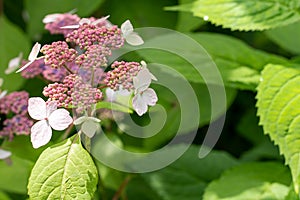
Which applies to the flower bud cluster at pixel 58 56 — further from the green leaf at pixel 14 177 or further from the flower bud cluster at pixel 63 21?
the green leaf at pixel 14 177

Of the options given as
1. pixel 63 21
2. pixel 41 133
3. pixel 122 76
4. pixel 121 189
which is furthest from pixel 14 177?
pixel 122 76

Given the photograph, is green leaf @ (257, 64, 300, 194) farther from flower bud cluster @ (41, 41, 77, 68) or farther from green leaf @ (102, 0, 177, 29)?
green leaf @ (102, 0, 177, 29)

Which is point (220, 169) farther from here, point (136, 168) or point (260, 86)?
point (260, 86)

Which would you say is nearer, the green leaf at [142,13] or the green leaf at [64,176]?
the green leaf at [64,176]

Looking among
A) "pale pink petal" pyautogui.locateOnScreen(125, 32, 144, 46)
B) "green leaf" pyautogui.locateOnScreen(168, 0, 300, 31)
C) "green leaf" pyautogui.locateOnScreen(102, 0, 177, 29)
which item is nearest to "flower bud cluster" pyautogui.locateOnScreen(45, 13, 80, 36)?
"pale pink petal" pyautogui.locateOnScreen(125, 32, 144, 46)

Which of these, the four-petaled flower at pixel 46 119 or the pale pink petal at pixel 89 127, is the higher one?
the four-petaled flower at pixel 46 119

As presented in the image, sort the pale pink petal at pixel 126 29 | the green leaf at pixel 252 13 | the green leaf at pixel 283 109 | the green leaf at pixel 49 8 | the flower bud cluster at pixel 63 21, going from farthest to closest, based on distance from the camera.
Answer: the green leaf at pixel 49 8
the green leaf at pixel 252 13
the flower bud cluster at pixel 63 21
the green leaf at pixel 283 109
the pale pink petal at pixel 126 29

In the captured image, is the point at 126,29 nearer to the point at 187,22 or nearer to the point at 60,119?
the point at 60,119

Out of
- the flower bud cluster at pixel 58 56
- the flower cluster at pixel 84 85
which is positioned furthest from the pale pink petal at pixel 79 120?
the flower bud cluster at pixel 58 56
